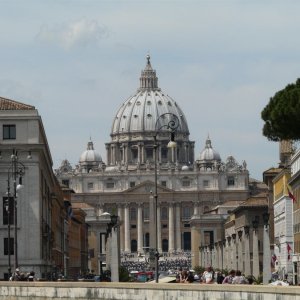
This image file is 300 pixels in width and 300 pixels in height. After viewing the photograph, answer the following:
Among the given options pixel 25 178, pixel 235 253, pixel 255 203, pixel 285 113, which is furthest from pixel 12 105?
pixel 255 203

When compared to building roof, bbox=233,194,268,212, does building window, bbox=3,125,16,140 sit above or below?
below

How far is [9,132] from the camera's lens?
7906cm

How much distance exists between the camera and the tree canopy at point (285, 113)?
51.4 metres

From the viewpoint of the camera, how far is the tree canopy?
51.4 metres

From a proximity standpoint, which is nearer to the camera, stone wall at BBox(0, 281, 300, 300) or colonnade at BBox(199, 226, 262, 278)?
stone wall at BBox(0, 281, 300, 300)

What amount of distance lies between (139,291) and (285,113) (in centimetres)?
1300

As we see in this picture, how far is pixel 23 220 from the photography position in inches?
3105

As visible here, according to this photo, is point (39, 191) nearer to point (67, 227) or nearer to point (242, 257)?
point (242, 257)

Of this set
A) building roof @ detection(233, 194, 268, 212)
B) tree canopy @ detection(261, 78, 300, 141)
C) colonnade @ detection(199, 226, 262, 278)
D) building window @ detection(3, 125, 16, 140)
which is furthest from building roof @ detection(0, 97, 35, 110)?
building roof @ detection(233, 194, 268, 212)

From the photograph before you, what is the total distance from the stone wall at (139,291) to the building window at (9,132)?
30395 mm

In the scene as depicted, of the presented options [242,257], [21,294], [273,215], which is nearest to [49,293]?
[21,294]

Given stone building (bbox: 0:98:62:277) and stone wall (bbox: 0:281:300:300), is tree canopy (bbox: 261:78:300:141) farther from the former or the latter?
stone building (bbox: 0:98:62:277)

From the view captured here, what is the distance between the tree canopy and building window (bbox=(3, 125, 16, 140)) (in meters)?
26.6

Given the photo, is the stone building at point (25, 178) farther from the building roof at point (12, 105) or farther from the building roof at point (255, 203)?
the building roof at point (255, 203)
